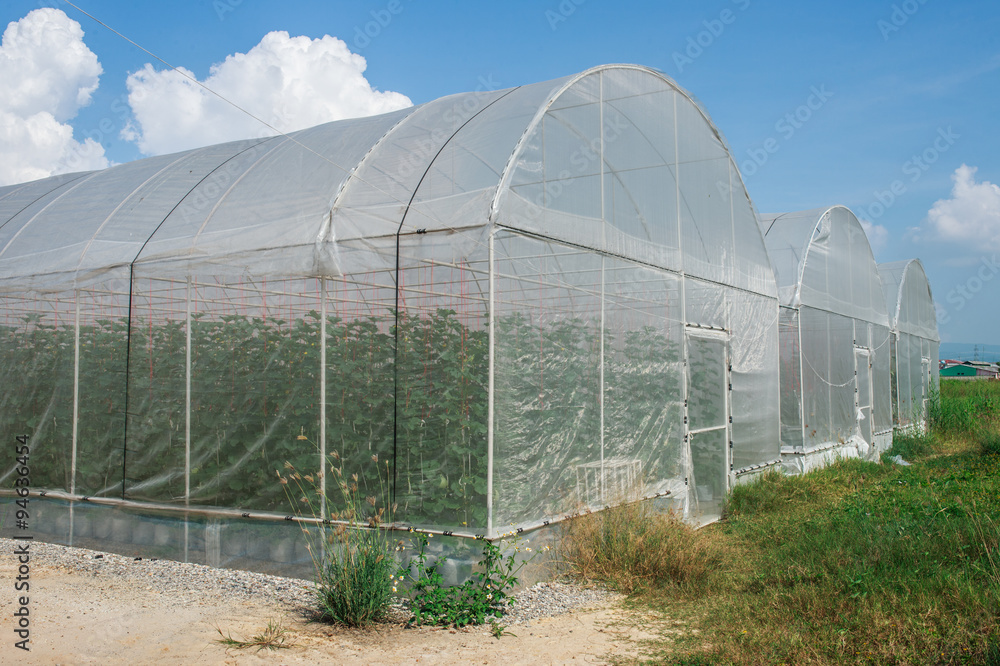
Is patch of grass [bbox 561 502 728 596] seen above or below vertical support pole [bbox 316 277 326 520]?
below

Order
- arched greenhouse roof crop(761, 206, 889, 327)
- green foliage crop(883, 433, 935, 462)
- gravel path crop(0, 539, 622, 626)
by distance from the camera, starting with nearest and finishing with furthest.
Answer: gravel path crop(0, 539, 622, 626) → arched greenhouse roof crop(761, 206, 889, 327) → green foliage crop(883, 433, 935, 462)

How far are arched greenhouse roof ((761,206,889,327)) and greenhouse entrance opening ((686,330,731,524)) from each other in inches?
128

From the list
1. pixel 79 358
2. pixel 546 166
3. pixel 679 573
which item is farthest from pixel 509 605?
pixel 79 358

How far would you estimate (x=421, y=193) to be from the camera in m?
6.15

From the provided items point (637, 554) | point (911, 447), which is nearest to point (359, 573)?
point (637, 554)

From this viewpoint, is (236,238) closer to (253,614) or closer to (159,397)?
(159,397)

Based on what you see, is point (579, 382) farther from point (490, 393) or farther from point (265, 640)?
point (265, 640)

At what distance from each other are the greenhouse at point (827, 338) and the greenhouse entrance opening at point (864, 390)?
0.06ft

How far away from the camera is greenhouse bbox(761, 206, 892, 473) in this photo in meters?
11.8

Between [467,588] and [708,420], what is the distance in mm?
4557

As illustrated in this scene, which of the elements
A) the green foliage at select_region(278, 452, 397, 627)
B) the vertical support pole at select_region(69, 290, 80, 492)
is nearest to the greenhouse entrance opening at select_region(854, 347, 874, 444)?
the green foliage at select_region(278, 452, 397, 627)

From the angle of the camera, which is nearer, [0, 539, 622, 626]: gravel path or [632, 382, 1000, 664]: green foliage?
[632, 382, 1000, 664]: green foliage

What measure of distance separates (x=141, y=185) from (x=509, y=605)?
632 cm

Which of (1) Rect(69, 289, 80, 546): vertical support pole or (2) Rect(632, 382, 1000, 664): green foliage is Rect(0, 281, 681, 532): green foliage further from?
(2) Rect(632, 382, 1000, 664): green foliage
